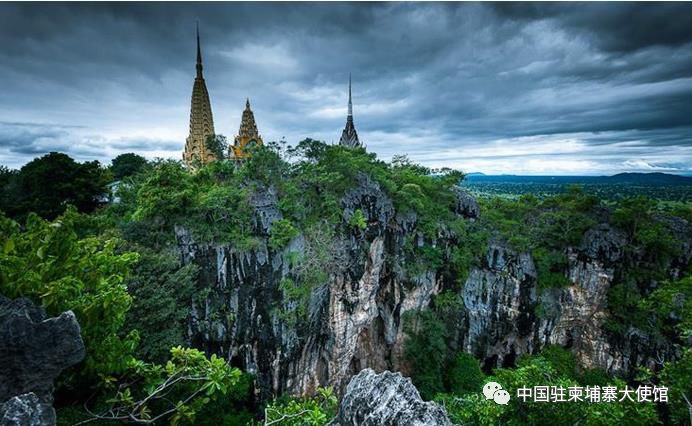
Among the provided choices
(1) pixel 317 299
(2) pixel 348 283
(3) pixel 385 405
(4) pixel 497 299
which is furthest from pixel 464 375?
(3) pixel 385 405

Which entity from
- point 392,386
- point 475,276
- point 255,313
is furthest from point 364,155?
point 392,386

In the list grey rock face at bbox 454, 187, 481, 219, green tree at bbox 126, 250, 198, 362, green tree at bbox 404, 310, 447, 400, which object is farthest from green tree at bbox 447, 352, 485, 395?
green tree at bbox 126, 250, 198, 362

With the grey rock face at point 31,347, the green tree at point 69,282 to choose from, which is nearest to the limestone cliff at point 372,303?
the green tree at point 69,282

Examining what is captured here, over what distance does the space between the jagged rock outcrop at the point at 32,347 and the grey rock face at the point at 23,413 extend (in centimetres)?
56

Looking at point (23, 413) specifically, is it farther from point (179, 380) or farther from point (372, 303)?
point (372, 303)

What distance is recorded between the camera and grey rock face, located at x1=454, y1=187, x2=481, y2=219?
2039 cm

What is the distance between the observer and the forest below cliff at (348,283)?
8731 millimetres

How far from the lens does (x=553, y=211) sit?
69.2 feet

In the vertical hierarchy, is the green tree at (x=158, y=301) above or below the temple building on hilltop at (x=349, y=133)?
below

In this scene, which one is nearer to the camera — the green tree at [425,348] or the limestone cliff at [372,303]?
the limestone cliff at [372,303]

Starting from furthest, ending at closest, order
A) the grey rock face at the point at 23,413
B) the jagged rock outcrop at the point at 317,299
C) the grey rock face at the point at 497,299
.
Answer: the grey rock face at the point at 497,299 → the jagged rock outcrop at the point at 317,299 → the grey rock face at the point at 23,413

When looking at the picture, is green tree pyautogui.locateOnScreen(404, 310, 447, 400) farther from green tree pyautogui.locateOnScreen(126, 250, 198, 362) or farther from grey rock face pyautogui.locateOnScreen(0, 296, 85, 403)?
grey rock face pyautogui.locateOnScreen(0, 296, 85, 403)

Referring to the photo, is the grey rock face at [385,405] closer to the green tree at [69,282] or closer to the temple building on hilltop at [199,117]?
the green tree at [69,282]

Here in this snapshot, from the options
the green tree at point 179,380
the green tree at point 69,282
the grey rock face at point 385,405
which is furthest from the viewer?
the green tree at point 179,380
